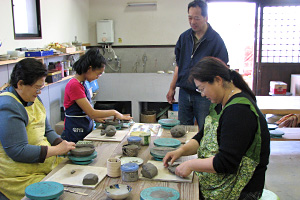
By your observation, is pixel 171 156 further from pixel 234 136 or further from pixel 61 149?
pixel 61 149

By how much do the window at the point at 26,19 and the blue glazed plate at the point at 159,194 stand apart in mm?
2731

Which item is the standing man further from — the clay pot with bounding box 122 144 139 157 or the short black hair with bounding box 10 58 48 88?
the short black hair with bounding box 10 58 48 88

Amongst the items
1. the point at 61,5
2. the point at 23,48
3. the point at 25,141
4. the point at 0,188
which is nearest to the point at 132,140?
the point at 25,141

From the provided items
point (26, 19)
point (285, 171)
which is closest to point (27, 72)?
point (26, 19)

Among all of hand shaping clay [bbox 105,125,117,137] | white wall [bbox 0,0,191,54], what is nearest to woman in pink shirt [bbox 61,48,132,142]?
hand shaping clay [bbox 105,125,117,137]

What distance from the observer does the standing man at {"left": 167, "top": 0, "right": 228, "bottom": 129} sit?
2.77 m

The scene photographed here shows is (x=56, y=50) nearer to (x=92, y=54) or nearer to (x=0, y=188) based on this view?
(x=92, y=54)

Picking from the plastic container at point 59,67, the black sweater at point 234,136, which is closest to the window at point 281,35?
the plastic container at point 59,67

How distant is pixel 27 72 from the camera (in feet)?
5.98

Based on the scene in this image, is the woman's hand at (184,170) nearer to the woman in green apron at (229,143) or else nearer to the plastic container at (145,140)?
the woman in green apron at (229,143)

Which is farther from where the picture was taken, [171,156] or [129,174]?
[171,156]

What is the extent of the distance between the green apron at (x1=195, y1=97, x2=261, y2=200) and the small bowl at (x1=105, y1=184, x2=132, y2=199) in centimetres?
41

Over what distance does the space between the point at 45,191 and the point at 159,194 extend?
501 mm

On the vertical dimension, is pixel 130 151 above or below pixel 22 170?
above
